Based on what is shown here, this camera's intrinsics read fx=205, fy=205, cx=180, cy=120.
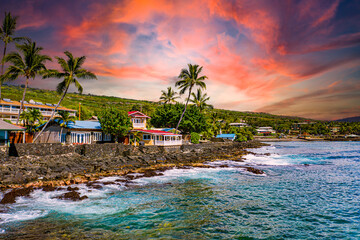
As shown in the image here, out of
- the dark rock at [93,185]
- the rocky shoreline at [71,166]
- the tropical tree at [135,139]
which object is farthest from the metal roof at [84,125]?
the dark rock at [93,185]

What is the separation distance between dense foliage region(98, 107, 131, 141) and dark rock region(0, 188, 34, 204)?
1888cm

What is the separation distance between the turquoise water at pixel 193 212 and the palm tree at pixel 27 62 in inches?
840

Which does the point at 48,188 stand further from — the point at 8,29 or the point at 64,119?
the point at 8,29

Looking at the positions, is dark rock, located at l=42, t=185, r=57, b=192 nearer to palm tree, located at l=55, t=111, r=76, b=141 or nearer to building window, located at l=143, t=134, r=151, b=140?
palm tree, located at l=55, t=111, r=76, b=141

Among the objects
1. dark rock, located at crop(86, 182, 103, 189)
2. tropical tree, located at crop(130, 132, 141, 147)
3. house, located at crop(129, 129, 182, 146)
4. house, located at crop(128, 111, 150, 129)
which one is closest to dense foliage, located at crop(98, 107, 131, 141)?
tropical tree, located at crop(130, 132, 141, 147)

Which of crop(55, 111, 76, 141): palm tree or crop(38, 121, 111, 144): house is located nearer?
crop(55, 111, 76, 141): palm tree

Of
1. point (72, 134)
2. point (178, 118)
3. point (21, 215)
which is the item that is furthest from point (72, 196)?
point (178, 118)

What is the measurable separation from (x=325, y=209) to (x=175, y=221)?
973cm

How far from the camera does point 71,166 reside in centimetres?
2441

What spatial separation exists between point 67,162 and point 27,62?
16477mm

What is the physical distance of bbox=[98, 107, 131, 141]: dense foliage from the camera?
35188mm

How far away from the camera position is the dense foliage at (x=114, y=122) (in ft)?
115

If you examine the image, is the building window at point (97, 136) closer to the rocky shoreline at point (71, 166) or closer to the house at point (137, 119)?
the house at point (137, 119)

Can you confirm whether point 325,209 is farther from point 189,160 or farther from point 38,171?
point 38,171
